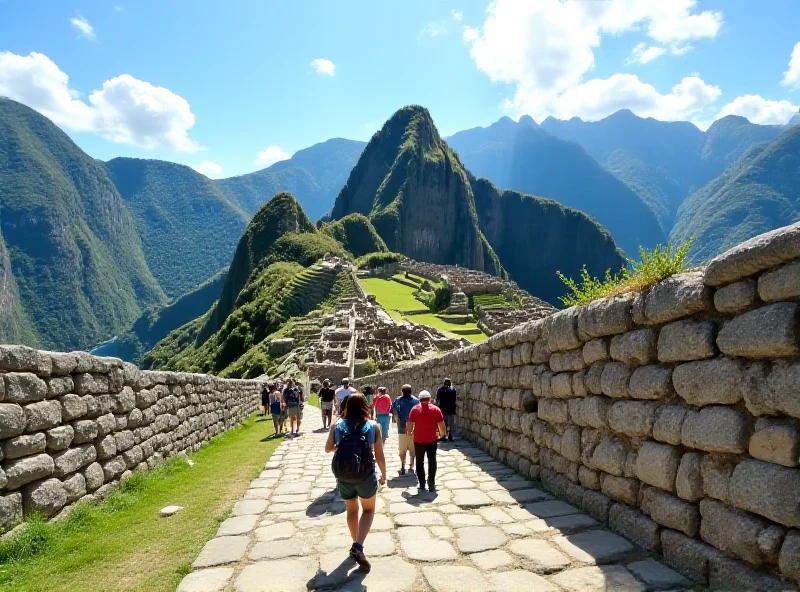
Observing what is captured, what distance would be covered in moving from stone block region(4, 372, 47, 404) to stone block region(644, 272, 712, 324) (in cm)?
538

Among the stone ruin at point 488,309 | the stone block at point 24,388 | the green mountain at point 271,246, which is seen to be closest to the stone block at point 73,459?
the stone block at point 24,388

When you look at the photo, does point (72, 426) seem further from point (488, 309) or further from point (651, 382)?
point (488, 309)

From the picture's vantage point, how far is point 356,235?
172 m

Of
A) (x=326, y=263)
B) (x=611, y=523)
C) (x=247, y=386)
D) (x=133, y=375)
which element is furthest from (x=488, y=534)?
(x=326, y=263)

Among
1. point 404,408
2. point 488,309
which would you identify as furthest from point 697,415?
point 488,309

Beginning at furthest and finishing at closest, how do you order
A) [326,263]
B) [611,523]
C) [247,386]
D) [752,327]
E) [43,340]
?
[43,340] < [326,263] < [247,386] < [611,523] < [752,327]

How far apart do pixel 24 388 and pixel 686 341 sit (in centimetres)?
549

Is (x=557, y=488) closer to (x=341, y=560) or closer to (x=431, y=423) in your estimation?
(x=431, y=423)

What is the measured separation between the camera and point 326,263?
102 meters

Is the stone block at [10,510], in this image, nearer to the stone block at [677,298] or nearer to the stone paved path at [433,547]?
the stone paved path at [433,547]

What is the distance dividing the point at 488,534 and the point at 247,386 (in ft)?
47.1

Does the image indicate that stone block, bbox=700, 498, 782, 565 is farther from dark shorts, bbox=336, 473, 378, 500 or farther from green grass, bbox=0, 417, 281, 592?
green grass, bbox=0, 417, 281, 592

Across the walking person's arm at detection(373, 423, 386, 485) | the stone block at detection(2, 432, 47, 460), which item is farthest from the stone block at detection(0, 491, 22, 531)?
the walking person's arm at detection(373, 423, 386, 485)

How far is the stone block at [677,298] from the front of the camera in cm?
355
